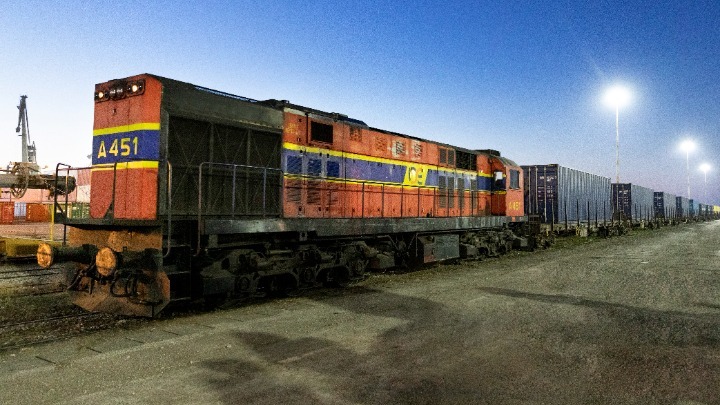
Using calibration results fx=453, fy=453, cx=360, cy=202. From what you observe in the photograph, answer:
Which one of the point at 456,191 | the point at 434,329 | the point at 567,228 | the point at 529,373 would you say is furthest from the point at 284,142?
the point at 567,228

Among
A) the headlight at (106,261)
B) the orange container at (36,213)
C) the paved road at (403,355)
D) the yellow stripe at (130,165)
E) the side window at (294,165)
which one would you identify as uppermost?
the side window at (294,165)

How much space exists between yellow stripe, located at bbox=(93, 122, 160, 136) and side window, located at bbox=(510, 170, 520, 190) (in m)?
12.8

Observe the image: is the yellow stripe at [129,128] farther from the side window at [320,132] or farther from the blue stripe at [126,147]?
the side window at [320,132]

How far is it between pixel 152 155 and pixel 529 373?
5855mm

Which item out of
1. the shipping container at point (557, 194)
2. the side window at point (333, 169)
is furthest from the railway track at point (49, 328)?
the shipping container at point (557, 194)

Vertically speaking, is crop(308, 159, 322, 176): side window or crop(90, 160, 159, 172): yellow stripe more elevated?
crop(308, 159, 322, 176): side window

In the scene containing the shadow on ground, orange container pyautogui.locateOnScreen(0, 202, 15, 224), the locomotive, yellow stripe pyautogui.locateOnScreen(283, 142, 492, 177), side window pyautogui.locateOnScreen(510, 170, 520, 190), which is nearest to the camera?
the shadow on ground

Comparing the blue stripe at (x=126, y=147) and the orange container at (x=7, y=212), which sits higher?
the blue stripe at (x=126, y=147)

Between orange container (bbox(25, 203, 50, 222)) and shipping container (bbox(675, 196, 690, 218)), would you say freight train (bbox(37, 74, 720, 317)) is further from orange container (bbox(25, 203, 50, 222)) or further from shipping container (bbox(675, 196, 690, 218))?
shipping container (bbox(675, 196, 690, 218))

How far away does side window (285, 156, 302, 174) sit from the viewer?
871 centimetres

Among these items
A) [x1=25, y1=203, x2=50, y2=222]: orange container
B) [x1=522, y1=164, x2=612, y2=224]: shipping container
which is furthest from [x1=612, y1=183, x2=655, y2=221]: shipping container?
[x1=25, y1=203, x2=50, y2=222]: orange container

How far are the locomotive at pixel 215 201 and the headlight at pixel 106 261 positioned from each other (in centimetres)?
2

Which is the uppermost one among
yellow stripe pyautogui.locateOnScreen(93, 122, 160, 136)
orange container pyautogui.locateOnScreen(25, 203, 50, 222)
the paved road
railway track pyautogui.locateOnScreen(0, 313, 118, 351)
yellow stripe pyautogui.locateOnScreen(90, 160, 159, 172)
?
yellow stripe pyautogui.locateOnScreen(93, 122, 160, 136)

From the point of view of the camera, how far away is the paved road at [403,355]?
158 inches
